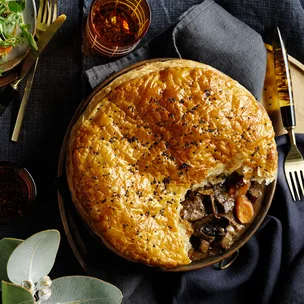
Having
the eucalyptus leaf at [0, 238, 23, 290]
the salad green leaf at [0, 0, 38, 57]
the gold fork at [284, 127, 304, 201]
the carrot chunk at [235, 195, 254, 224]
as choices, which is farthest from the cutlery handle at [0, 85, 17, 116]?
the gold fork at [284, 127, 304, 201]

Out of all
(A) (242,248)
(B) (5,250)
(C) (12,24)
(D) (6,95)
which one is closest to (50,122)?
(D) (6,95)

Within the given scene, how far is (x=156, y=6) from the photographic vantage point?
10.6ft

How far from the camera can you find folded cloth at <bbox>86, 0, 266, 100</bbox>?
3057 millimetres

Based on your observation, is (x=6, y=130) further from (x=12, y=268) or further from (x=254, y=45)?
(x=254, y=45)

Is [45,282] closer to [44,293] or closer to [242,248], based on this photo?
[44,293]

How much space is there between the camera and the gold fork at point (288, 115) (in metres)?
3.11

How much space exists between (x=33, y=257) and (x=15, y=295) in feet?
1.09

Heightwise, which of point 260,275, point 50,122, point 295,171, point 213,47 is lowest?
point 260,275

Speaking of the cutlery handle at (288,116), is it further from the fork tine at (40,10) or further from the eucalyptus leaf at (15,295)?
the eucalyptus leaf at (15,295)

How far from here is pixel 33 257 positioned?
2.43m

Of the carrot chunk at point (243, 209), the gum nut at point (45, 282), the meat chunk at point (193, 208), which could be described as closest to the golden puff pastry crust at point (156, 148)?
the meat chunk at point (193, 208)

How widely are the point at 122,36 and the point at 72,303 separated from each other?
4.83 feet

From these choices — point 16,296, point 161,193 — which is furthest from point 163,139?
point 16,296

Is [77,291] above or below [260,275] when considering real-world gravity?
above
